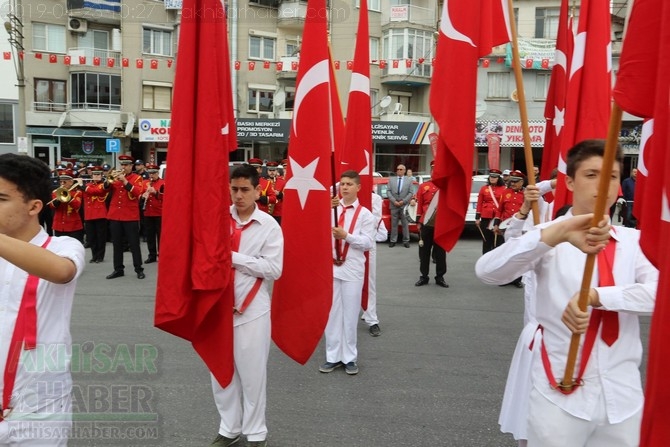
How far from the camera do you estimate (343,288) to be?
5.81 m

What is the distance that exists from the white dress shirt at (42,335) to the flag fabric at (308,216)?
1.95m

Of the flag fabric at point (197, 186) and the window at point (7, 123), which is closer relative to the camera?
the flag fabric at point (197, 186)

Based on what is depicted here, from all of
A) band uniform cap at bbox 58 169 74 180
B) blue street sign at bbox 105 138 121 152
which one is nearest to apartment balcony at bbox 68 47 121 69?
blue street sign at bbox 105 138 121 152

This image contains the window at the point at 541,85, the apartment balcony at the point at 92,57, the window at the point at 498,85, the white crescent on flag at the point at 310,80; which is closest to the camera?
the white crescent on flag at the point at 310,80

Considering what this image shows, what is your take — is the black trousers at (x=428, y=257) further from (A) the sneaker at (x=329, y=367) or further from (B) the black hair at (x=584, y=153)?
(B) the black hair at (x=584, y=153)

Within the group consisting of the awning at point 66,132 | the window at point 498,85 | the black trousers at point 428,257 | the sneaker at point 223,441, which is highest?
the window at point 498,85

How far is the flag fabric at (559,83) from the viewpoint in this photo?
5.32 meters

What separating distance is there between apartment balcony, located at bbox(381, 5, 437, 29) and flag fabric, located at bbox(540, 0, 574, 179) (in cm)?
2916

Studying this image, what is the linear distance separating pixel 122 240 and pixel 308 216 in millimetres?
7033

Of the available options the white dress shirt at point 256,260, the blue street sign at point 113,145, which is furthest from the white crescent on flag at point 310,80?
the blue street sign at point 113,145

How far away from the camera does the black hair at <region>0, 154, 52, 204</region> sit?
242 centimetres

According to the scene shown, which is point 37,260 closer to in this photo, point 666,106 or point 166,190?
point 166,190

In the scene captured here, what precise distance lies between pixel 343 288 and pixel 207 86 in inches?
113

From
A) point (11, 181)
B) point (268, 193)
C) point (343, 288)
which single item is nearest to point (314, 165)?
point (343, 288)
